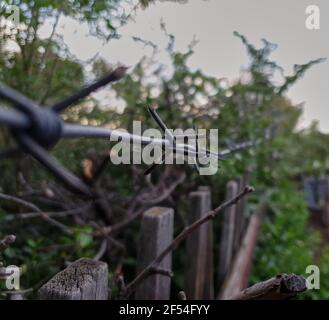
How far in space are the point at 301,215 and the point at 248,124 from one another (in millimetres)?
1260

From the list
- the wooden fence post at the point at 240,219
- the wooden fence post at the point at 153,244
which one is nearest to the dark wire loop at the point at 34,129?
the wooden fence post at the point at 153,244

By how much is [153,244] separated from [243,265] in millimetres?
788

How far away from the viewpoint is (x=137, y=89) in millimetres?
1482

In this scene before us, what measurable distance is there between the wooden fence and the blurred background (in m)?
0.10

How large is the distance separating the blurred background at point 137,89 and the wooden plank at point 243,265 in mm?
114

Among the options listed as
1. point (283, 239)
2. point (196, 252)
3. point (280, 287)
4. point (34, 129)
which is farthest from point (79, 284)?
point (283, 239)

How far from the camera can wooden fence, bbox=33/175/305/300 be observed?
621mm

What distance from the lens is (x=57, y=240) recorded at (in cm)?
154

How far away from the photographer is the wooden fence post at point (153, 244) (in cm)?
95

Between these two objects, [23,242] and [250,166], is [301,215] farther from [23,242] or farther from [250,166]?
[23,242]

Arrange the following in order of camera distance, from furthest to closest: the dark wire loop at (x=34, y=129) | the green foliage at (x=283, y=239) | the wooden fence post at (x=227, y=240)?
the green foliage at (x=283, y=239) < the wooden fence post at (x=227, y=240) < the dark wire loop at (x=34, y=129)

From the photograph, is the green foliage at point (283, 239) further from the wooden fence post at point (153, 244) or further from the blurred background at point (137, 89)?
the wooden fence post at point (153, 244)

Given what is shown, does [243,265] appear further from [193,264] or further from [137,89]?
[137,89]

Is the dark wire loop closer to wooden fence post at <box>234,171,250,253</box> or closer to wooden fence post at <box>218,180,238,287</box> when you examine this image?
wooden fence post at <box>218,180,238,287</box>
